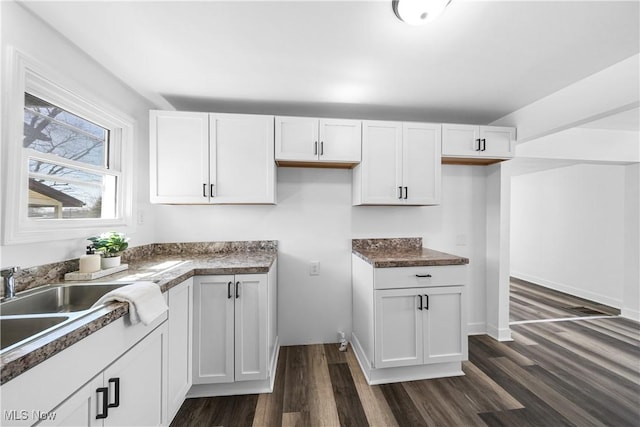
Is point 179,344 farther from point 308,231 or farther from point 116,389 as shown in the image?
point 308,231

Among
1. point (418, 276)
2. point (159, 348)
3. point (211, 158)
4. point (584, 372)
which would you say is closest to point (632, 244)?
point (584, 372)

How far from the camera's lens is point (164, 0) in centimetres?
125

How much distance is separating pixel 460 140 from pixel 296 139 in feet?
5.15

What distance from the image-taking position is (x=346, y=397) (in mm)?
1920

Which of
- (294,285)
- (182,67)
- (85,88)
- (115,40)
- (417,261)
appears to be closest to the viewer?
(115,40)

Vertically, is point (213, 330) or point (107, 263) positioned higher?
point (107, 263)

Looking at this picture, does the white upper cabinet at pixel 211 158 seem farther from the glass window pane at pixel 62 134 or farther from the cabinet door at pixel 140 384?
the cabinet door at pixel 140 384

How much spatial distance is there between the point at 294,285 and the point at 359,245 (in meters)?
0.80

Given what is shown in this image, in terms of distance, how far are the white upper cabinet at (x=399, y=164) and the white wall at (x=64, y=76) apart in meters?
1.99

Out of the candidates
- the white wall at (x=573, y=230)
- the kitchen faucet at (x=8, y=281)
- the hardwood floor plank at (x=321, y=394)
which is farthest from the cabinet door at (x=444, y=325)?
the white wall at (x=573, y=230)

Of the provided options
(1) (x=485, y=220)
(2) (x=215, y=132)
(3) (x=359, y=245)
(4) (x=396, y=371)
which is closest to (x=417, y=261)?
(3) (x=359, y=245)

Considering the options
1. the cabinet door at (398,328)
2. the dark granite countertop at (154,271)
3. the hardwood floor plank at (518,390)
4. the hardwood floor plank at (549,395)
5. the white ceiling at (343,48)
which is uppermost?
the white ceiling at (343,48)

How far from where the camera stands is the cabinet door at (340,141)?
2.33m

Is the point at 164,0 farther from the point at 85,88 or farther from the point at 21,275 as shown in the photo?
the point at 21,275
